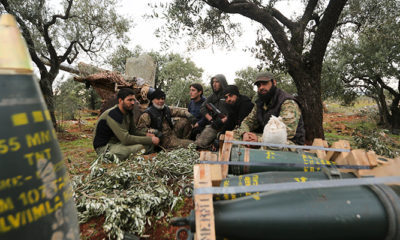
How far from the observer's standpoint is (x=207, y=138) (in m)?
5.93

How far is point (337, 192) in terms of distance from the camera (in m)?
1.25

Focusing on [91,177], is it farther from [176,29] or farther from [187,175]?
[176,29]

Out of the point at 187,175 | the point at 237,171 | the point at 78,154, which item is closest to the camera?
the point at 237,171

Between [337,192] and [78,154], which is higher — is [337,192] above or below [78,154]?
above

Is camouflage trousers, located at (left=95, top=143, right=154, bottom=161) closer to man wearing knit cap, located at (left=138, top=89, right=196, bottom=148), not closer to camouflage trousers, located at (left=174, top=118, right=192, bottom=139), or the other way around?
man wearing knit cap, located at (left=138, top=89, right=196, bottom=148)

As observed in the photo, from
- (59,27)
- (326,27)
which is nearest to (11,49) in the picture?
(326,27)

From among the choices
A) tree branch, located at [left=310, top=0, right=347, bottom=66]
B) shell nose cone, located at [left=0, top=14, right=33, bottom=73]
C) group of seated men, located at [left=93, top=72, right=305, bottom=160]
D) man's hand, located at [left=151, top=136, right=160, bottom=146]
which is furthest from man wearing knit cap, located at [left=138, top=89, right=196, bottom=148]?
shell nose cone, located at [left=0, top=14, right=33, bottom=73]

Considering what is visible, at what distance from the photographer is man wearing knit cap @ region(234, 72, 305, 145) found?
3955mm

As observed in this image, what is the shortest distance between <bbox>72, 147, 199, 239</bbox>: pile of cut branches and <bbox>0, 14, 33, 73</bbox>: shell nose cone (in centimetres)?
163

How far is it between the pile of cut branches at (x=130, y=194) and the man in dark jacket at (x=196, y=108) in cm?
289

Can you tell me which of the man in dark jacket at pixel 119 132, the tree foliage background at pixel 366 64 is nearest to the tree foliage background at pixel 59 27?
the man in dark jacket at pixel 119 132

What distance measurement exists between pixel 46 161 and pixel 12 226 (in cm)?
26

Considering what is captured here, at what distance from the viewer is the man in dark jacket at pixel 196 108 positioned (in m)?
6.57

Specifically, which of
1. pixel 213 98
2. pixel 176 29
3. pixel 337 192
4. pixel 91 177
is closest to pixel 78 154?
pixel 91 177
